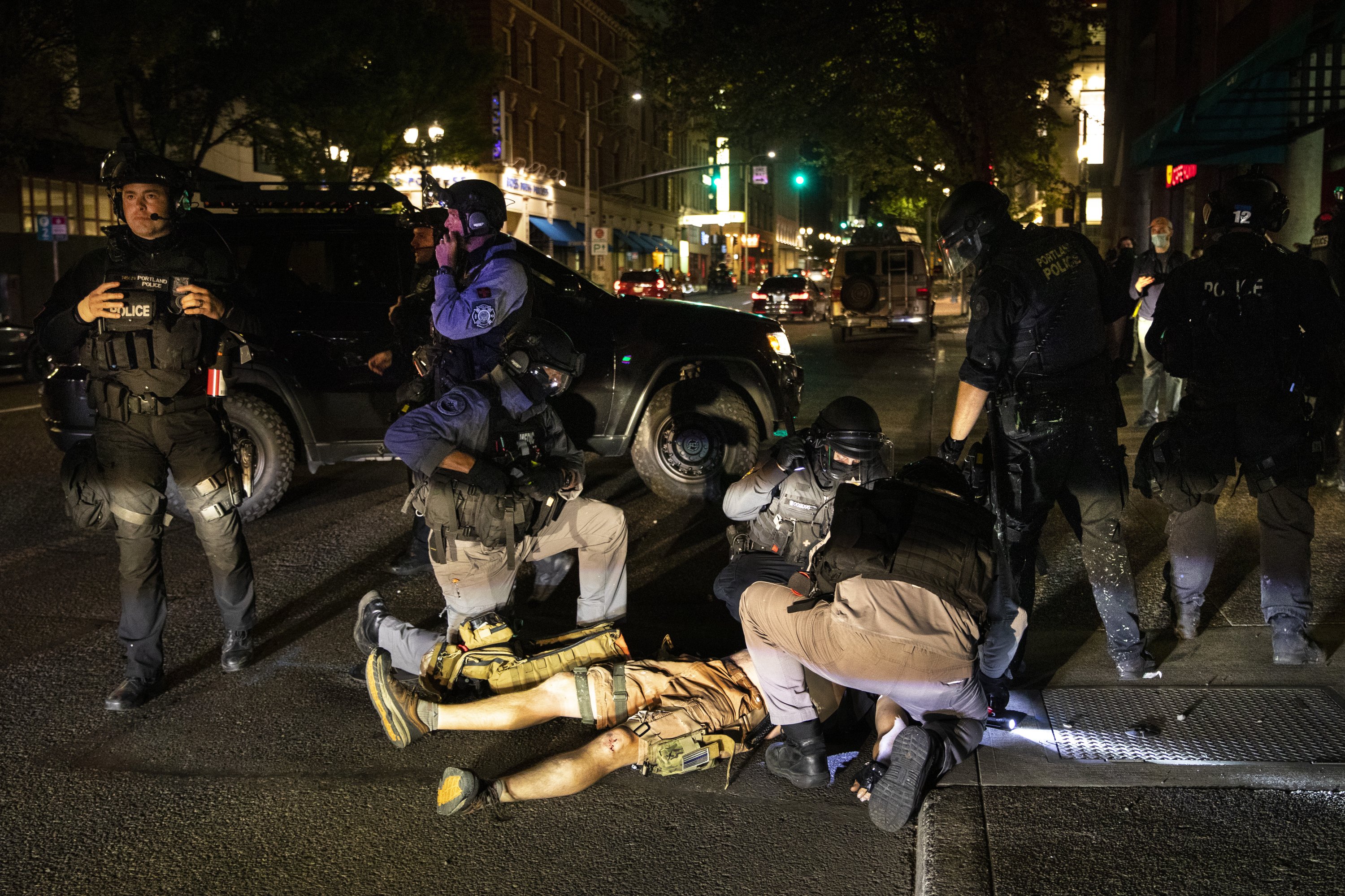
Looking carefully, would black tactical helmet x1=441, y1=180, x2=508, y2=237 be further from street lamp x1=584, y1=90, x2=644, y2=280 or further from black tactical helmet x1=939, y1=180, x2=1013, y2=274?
street lamp x1=584, y1=90, x2=644, y2=280

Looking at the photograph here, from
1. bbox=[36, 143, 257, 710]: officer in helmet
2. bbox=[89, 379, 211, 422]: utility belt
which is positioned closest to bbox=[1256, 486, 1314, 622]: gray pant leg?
bbox=[36, 143, 257, 710]: officer in helmet

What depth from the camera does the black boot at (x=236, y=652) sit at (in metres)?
4.74

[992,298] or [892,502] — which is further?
[992,298]

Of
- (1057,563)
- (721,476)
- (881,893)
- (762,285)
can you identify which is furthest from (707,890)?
(762,285)

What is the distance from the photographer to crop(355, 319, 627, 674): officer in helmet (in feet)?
13.4

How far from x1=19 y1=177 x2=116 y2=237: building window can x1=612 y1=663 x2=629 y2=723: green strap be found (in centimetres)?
2545

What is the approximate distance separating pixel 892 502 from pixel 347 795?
1.96 metres

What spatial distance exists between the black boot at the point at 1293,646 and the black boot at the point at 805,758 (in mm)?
2024

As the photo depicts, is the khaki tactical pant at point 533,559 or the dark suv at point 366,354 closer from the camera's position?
the khaki tactical pant at point 533,559

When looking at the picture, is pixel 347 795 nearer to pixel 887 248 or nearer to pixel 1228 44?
pixel 1228 44

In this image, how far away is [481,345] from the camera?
4.33 metres

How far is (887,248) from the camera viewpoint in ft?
80.8

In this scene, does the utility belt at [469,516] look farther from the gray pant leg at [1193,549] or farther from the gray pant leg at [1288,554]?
the gray pant leg at [1288,554]

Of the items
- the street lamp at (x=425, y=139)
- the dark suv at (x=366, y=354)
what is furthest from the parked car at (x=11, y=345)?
the dark suv at (x=366, y=354)
